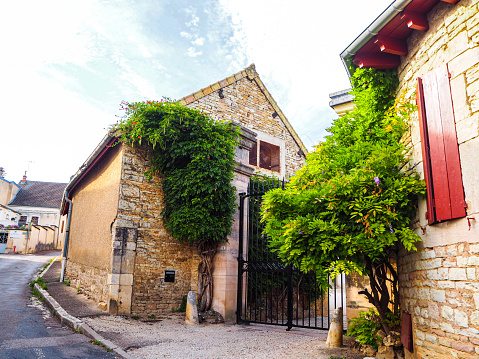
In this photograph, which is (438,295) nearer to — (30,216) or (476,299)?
(476,299)

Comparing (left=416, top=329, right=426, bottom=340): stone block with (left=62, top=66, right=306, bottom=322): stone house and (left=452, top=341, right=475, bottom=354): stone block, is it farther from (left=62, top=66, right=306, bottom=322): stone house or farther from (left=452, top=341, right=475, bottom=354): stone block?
(left=62, top=66, right=306, bottom=322): stone house

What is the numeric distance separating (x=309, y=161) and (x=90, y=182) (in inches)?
333

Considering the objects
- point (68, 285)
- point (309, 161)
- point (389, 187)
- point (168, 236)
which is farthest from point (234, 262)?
point (68, 285)

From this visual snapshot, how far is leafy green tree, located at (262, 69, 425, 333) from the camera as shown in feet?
13.8

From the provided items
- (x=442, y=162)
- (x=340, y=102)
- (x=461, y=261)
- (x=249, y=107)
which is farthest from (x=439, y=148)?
(x=249, y=107)

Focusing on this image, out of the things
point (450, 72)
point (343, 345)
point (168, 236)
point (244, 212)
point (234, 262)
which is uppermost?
point (450, 72)

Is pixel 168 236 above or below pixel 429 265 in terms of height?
above

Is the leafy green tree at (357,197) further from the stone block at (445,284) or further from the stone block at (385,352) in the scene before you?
the stone block at (445,284)

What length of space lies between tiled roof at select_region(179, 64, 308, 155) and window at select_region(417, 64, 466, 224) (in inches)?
298

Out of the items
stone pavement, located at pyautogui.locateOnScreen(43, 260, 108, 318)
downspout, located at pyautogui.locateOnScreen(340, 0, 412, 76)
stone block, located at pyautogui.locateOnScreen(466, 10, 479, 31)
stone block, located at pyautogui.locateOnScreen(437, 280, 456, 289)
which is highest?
downspout, located at pyautogui.locateOnScreen(340, 0, 412, 76)

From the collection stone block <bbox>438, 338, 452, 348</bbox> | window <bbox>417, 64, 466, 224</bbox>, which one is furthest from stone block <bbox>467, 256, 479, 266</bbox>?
stone block <bbox>438, 338, 452, 348</bbox>

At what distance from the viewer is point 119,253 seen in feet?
25.6

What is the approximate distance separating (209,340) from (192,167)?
3.63 m

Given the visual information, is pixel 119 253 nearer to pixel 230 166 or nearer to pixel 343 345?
pixel 230 166
